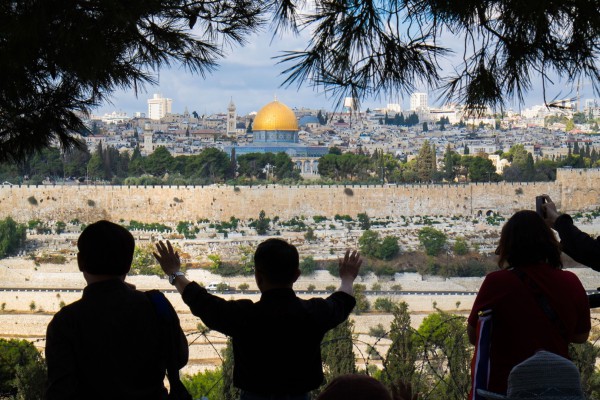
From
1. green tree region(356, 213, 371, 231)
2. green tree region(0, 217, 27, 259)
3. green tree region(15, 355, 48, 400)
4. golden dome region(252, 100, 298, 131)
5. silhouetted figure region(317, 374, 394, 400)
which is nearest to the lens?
silhouetted figure region(317, 374, 394, 400)

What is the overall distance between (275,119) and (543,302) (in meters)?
34.1

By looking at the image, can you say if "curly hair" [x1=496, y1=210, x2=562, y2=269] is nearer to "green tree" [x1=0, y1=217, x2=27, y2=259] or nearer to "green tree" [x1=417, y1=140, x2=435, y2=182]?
"green tree" [x1=0, y1=217, x2=27, y2=259]

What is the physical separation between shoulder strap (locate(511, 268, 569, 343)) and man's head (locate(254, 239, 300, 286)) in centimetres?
44

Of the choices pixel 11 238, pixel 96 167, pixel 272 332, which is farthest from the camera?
pixel 96 167

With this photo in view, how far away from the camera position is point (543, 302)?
74.2 inches

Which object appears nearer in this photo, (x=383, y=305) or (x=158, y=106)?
(x=383, y=305)

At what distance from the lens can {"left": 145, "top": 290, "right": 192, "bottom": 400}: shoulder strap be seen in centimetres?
175

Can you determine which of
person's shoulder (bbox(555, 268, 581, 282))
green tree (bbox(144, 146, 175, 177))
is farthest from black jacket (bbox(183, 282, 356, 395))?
green tree (bbox(144, 146, 175, 177))

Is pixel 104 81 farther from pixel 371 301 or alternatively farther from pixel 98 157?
pixel 98 157

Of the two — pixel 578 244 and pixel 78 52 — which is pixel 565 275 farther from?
pixel 78 52

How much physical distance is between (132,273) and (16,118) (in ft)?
52.6

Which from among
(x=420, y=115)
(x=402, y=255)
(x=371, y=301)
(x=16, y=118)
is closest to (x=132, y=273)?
(x=371, y=301)

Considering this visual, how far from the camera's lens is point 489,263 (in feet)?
70.0

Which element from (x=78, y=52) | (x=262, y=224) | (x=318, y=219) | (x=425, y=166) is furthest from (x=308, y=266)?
(x=78, y=52)
